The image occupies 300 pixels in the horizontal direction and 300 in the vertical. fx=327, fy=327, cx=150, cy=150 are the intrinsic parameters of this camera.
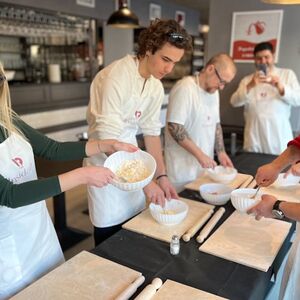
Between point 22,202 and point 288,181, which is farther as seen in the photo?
point 288,181

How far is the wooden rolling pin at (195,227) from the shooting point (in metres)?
1.24

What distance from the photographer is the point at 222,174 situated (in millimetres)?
1852

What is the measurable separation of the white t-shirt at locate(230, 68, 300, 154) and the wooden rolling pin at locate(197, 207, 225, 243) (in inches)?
57.7

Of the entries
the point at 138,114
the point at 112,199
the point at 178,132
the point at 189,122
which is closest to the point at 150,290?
the point at 112,199

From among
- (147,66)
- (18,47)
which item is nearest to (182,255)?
(147,66)

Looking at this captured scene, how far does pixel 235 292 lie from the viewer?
97cm

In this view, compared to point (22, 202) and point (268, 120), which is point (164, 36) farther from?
point (268, 120)

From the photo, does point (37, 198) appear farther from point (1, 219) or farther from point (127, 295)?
point (127, 295)

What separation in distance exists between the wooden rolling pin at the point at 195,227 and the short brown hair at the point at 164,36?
76 centimetres

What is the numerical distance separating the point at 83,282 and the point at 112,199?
63cm

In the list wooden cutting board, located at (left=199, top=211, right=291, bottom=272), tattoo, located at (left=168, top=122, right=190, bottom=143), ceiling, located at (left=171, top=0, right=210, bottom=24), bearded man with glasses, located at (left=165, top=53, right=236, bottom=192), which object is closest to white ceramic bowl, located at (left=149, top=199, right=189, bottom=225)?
wooden cutting board, located at (left=199, top=211, right=291, bottom=272)

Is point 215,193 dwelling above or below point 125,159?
below

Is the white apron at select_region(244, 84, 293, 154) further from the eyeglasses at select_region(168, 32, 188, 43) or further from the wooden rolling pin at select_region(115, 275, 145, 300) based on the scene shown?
the wooden rolling pin at select_region(115, 275, 145, 300)

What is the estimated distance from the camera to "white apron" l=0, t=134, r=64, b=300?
1096 mm
